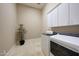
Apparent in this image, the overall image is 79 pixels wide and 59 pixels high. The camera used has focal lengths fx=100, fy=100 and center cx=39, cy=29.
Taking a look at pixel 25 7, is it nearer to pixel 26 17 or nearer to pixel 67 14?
pixel 26 17

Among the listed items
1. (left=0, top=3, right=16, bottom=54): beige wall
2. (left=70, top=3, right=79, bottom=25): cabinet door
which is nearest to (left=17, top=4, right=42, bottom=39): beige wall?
(left=0, top=3, right=16, bottom=54): beige wall

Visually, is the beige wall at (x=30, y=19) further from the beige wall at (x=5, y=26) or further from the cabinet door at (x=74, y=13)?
the cabinet door at (x=74, y=13)

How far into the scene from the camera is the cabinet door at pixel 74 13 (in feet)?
5.81

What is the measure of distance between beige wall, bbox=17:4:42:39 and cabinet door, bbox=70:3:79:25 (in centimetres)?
525

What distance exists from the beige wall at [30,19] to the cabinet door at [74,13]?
17.2 feet

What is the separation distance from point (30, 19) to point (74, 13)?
18.1 ft

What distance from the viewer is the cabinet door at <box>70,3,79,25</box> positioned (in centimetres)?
177

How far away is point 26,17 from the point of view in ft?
23.2

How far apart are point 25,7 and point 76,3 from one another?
5.56m

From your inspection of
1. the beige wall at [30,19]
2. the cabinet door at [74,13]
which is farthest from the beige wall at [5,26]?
the beige wall at [30,19]

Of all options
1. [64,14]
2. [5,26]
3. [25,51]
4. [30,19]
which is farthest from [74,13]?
[30,19]

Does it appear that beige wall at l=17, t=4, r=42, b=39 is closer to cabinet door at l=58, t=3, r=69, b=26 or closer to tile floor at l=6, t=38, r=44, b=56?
tile floor at l=6, t=38, r=44, b=56

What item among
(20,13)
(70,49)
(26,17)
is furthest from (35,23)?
(70,49)

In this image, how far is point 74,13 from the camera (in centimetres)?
185
